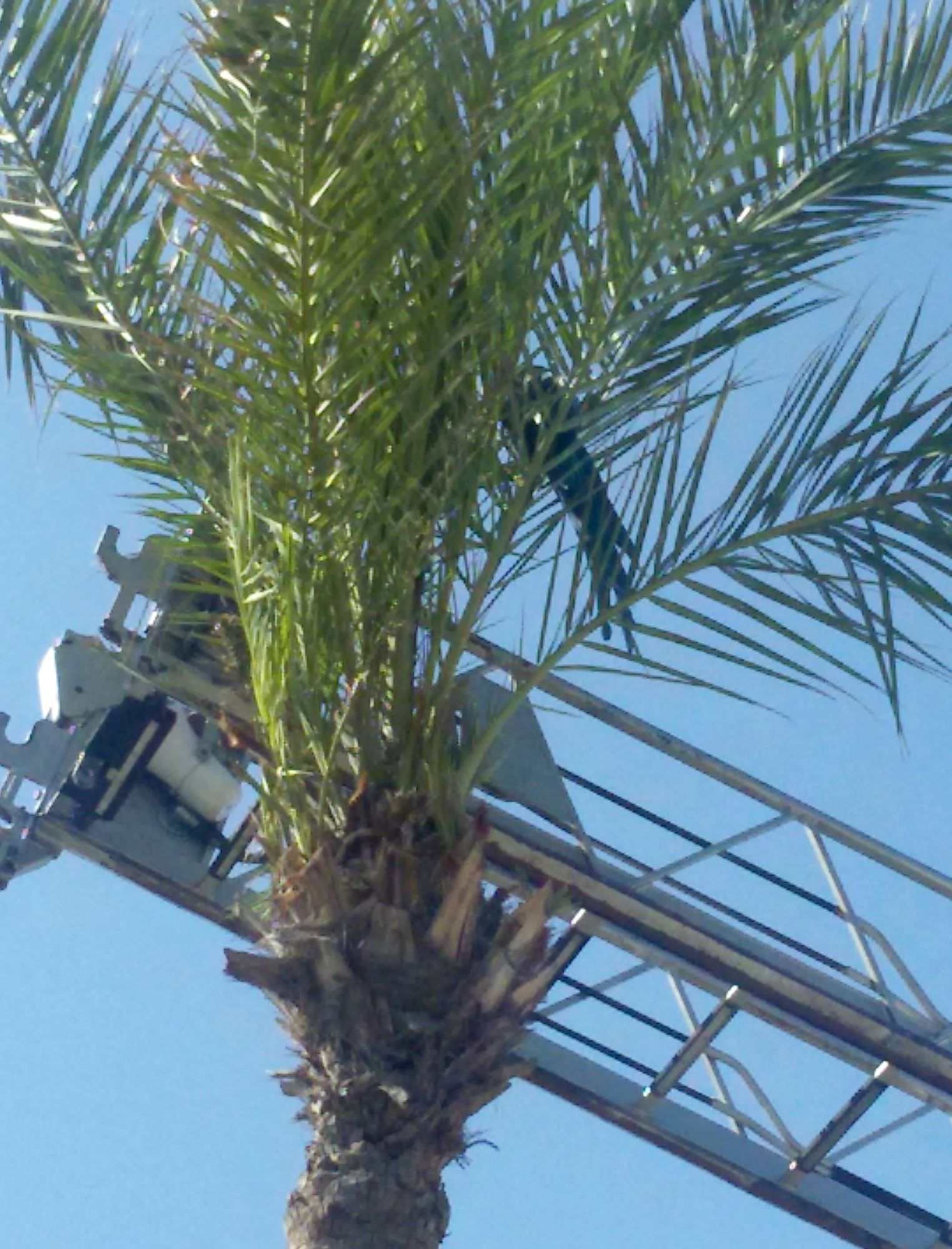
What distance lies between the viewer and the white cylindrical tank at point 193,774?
647 cm

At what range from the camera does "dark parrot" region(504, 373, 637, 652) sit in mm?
5035

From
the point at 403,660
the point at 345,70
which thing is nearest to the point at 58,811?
the point at 403,660

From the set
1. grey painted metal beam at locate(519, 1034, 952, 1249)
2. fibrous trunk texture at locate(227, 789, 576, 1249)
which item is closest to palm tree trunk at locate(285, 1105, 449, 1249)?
fibrous trunk texture at locate(227, 789, 576, 1249)

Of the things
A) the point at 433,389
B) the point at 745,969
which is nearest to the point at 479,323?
the point at 433,389

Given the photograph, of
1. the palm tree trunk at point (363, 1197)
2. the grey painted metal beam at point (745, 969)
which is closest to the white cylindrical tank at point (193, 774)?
the grey painted metal beam at point (745, 969)

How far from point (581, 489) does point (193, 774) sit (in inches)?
76.0

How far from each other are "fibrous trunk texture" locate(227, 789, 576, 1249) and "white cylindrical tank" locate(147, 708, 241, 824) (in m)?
1.69

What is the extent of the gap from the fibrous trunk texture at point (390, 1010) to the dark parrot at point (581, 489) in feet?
2.44

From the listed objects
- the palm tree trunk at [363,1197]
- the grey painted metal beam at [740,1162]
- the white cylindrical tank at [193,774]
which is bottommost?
the grey painted metal beam at [740,1162]

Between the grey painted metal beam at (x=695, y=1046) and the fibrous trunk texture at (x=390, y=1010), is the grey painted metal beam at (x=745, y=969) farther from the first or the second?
the fibrous trunk texture at (x=390, y=1010)

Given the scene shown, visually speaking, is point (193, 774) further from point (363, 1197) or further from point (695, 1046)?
point (363, 1197)

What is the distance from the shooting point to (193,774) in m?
6.52

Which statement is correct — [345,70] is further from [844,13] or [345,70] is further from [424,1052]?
[424,1052]

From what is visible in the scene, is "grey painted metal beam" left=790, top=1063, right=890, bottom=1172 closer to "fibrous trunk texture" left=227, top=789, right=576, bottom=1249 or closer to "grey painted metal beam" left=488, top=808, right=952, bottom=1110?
"grey painted metal beam" left=488, top=808, right=952, bottom=1110
